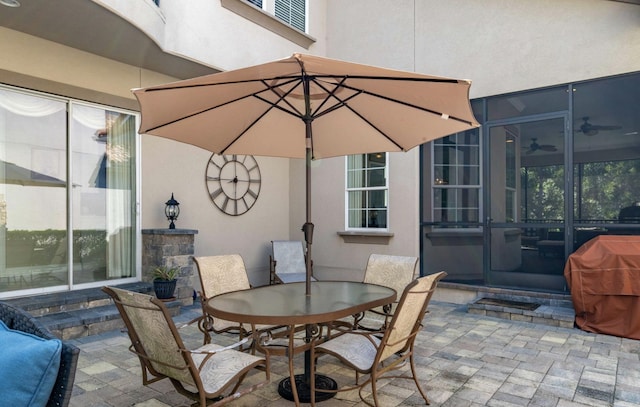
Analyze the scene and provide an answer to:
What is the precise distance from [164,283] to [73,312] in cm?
103

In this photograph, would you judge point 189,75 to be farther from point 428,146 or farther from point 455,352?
point 455,352

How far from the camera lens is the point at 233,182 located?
6.94m

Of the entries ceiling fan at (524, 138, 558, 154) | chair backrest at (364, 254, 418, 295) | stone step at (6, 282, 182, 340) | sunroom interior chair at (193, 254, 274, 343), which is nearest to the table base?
sunroom interior chair at (193, 254, 274, 343)

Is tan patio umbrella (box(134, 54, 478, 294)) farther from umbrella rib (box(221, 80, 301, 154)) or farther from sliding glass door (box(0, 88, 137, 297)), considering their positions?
sliding glass door (box(0, 88, 137, 297))

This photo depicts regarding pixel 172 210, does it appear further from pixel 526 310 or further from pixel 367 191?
pixel 526 310

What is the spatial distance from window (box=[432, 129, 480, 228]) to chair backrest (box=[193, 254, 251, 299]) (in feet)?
11.5

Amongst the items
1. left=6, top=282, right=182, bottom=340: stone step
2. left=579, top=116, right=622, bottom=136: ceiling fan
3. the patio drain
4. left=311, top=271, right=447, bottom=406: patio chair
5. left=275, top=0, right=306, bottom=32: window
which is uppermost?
left=275, top=0, right=306, bottom=32: window

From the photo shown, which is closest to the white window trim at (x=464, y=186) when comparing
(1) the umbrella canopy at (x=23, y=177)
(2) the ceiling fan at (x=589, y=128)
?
(2) the ceiling fan at (x=589, y=128)

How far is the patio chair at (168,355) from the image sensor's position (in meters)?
2.12

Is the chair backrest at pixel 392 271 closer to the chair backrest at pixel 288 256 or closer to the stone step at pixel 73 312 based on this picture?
the stone step at pixel 73 312

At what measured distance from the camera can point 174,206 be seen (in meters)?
5.79

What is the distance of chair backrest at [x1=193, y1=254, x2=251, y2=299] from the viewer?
3662mm

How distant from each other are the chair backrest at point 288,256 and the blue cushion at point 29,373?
5.57m

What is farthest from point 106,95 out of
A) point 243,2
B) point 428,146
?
point 428,146
